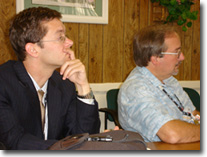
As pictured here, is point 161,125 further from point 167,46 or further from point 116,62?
point 116,62

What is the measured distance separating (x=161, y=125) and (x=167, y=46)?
694 millimetres

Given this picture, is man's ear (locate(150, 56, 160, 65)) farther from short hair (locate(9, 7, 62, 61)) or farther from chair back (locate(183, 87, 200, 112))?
chair back (locate(183, 87, 200, 112))

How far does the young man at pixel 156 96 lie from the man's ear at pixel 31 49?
2.27 feet

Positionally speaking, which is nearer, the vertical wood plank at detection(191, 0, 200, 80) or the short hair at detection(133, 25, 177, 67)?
the short hair at detection(133, 25, 177, 67)

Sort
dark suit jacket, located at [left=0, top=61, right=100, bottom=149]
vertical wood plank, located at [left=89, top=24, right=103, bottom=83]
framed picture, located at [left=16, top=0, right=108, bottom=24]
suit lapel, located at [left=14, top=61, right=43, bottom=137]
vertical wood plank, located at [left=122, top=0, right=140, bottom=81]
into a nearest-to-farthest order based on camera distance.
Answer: dark suit jacket, located at [left=0, top=61, right=100, bottom=149], suit lapel, located at [left=14, top=61, right=43, bottom=137], framed picture, located at [left=16, top=0, right=108, bottom=24], vertical wood plank, located at [left=89, top=24, right=103, bottom=83], vertical wood plank, located at [left=122, top=0, right=140, bottom=81]

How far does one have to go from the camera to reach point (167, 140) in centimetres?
169

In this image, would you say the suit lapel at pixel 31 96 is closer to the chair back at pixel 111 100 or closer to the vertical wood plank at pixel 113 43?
the chair back at pixel 111 100

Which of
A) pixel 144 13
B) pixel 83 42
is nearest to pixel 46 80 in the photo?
pixel 83 42

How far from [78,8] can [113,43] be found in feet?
2.05

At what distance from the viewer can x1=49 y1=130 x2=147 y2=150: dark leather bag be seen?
1076 millimetres

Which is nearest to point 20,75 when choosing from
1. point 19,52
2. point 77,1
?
point 19,52

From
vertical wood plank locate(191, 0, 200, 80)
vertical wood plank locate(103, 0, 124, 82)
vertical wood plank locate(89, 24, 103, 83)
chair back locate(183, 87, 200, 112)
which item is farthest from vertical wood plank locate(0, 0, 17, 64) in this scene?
vertical wood plank locate(191, 0, 200, 80)

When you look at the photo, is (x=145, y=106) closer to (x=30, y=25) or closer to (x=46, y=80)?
(x=46, y=80)

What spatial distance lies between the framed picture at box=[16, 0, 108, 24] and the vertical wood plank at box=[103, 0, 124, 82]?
12 cm
